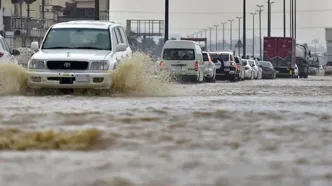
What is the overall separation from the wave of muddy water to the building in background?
116ft

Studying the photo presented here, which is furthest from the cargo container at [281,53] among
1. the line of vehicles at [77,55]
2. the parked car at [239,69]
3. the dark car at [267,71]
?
the line of vehicles at [77,55]

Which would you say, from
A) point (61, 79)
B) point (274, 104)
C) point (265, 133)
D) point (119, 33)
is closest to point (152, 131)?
point (265, 133)

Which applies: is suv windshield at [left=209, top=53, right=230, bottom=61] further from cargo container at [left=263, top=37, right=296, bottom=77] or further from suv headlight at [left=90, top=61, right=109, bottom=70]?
suv headlight at [left=90, top=61, right=109, bottom=70]

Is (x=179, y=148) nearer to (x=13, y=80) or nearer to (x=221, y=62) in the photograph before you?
(x=13, y=80)

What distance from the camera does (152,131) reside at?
31.5 ft

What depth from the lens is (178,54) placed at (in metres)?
34.1

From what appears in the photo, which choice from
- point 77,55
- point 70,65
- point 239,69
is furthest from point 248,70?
point 70,65

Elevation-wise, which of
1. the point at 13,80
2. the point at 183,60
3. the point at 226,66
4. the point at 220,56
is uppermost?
the point at 220,56

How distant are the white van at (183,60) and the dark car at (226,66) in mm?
6720

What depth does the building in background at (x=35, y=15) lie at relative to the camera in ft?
200

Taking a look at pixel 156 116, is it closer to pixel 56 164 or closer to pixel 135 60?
pixel 56 164

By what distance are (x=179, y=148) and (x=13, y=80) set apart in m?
11.0

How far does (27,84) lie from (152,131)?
354 inches

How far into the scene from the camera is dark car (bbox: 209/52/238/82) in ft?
136
